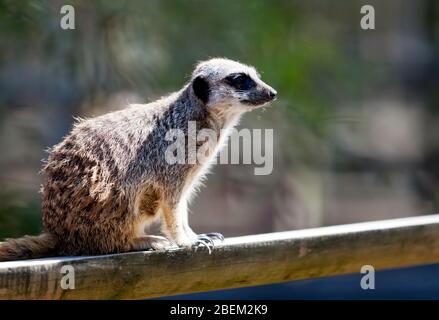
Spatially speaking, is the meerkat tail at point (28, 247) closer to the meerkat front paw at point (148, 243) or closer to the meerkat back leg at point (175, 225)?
the meerkat front paw at point (148, 243)

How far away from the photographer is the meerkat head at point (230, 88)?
3543 mm

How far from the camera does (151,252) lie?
2779mm

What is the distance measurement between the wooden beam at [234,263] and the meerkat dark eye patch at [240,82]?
34.2 inches

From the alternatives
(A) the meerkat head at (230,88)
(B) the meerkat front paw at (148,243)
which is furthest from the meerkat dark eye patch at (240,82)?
(B) the meerkat front paw at (148,243)

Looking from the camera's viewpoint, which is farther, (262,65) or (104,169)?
(262,65)

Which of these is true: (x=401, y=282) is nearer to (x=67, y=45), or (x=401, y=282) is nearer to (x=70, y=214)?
(x=67, y=45)

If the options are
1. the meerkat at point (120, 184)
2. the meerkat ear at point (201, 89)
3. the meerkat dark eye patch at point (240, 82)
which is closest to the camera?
the meerkat at point (120, 184)

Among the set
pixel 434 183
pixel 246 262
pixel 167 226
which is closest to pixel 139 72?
pixel 167 226

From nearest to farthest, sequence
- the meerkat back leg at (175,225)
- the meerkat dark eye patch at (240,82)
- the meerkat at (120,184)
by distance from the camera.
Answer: the meerkat at (120,184)
the meerkat back leg at (175,225)
the meerkat dark eye patch at (240,82)

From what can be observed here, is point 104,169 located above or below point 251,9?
below

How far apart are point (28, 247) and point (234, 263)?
754 millimetres

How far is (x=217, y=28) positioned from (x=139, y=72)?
57 centimetres

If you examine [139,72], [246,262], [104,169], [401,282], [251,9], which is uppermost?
[251,9]

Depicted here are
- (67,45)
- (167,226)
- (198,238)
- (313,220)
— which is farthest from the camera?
(313,220)
